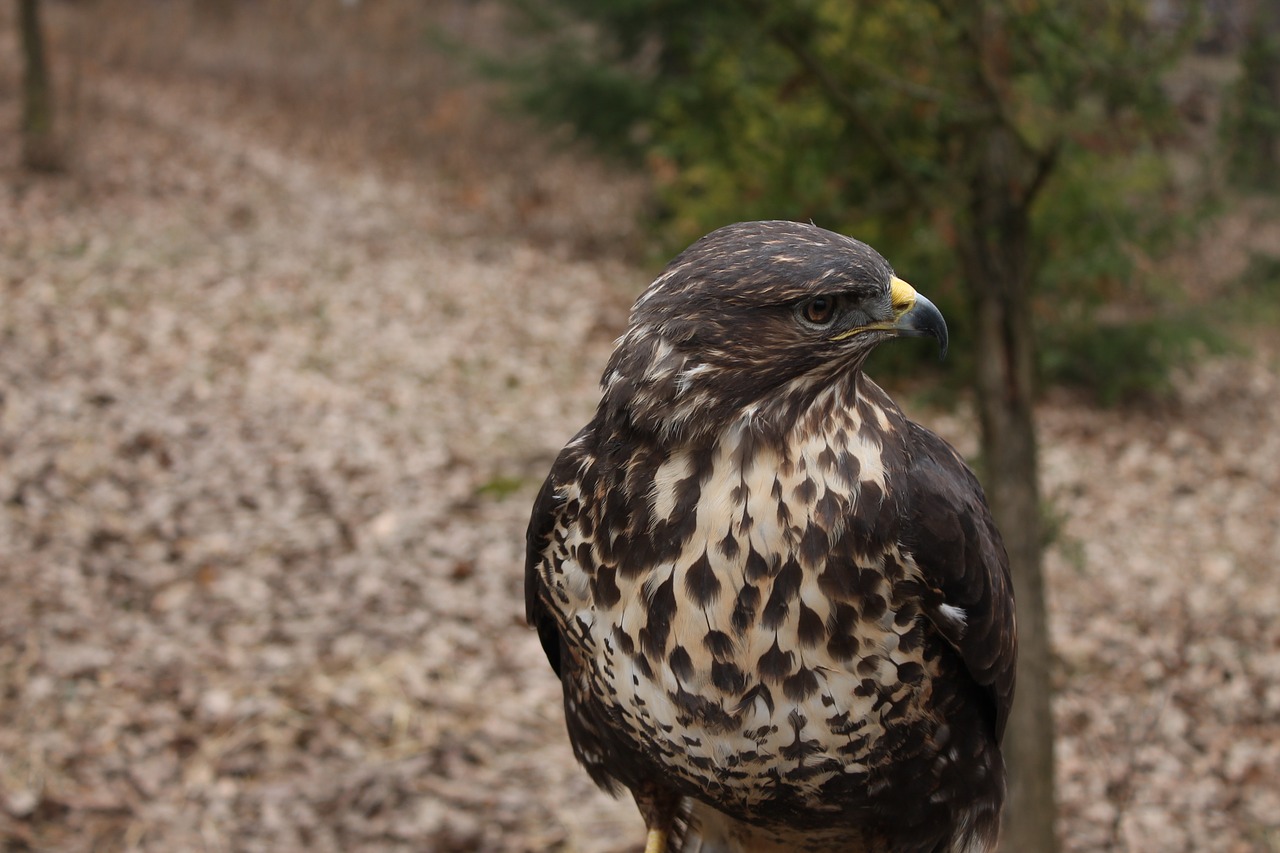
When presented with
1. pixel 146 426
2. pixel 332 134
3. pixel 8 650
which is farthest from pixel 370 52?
pixel 8 650

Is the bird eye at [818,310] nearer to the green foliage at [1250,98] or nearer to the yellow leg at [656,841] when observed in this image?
the yellow leg at [656,841]

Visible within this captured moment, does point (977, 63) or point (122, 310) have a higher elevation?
point (977, 63)

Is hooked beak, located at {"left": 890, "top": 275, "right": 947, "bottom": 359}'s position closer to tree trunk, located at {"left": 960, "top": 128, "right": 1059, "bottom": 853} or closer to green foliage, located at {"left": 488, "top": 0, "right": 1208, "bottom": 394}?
green foliage, located at {"left": 488, "top": 0, "right": 1208, "bottom": 394}

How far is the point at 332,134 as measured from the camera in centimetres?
1698

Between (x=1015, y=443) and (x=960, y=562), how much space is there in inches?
71.7

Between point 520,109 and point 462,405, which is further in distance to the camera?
point 520,109

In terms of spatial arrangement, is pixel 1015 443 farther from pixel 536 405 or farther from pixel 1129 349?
pixel 1129 349

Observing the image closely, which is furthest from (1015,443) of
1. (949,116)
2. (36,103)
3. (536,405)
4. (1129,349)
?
(36,103)

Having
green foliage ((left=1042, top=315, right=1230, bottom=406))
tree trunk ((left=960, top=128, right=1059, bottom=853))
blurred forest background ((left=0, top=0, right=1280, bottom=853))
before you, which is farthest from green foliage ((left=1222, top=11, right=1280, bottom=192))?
green foliage ((left=1042, top=315, right=1230, bottom=406))

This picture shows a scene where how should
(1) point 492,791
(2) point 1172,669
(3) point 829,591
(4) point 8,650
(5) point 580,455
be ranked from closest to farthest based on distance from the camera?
(3) point 829,591 < (5) point 580,455 < (1) point 492,791 < (4) point 8,650 < (2) point 1172,669

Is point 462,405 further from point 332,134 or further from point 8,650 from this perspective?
A: point 332,134

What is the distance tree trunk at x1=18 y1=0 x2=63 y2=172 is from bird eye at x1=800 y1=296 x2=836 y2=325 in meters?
12.2

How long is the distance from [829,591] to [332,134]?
16.3 m

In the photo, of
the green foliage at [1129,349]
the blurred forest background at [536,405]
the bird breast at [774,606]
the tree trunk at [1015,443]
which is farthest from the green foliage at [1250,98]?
the green foliage at [1129,349]
